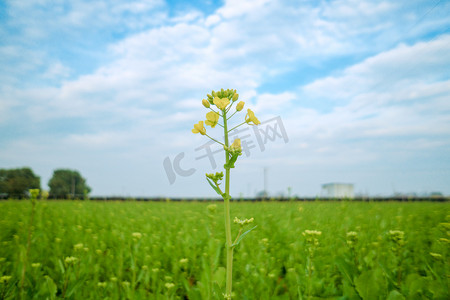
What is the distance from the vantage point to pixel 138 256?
244cm

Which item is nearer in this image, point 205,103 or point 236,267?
point 205,103

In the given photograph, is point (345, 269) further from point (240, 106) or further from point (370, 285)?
point (240, 106)

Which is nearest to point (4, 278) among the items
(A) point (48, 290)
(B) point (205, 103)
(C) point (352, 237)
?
(A) point (48, 290)

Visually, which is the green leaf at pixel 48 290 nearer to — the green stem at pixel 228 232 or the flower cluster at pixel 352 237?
the green stem at pixel 228 232

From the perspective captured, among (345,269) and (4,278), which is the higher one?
(345,269)

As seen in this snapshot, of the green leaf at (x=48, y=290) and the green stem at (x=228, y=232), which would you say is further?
the green leaf at (x=48, y=290)

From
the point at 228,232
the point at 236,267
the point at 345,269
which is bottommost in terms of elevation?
the point at 236,267

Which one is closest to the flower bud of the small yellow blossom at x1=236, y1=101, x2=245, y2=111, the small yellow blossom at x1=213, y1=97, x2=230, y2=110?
the small yellow blossom at x1=236, y1=101, x2=245, y2=111

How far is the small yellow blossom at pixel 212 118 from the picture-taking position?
3.50 feet

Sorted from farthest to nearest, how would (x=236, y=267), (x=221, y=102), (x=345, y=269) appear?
1. (x=236, y=267)
2. (x=345, y=269)
3. (x=221, y=102)

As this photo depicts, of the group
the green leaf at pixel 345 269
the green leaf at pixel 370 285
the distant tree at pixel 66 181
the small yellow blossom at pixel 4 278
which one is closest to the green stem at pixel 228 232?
the green leaf at pixel 370 285

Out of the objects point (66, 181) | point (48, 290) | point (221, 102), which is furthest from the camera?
point (66, 181)

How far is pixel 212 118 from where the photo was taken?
1.07m

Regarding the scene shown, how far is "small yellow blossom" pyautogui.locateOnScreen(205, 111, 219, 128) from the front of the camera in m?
1.07
